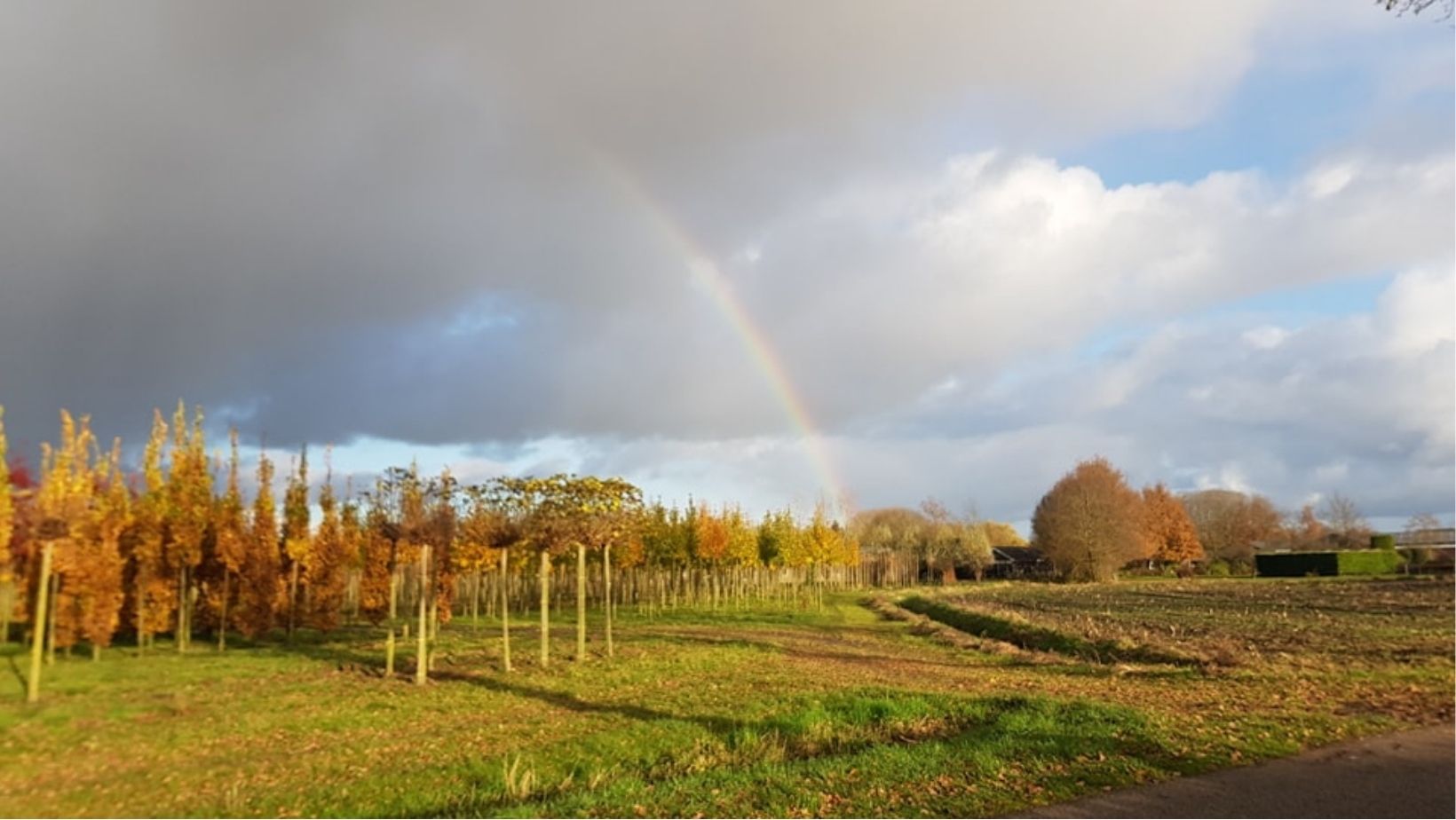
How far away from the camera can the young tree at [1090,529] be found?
7519 cm

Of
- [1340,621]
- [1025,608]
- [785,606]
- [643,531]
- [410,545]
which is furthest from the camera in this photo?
[785,606]

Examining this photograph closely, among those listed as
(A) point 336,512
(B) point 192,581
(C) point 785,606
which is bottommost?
(C) point 785,606

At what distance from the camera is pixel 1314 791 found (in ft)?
25.7

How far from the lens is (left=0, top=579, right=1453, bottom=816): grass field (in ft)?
28.7

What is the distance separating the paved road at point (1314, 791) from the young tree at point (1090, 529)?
7075cm

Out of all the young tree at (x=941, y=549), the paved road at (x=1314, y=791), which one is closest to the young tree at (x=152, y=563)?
the paved road at (x=1314, y=791)

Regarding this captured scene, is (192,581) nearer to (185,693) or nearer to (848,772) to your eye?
(185,693)

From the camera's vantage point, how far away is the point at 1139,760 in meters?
9.10

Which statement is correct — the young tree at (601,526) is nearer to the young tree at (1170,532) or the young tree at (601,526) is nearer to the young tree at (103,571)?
the young tree at (103,571)

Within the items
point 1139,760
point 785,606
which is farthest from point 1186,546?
point 1139,760

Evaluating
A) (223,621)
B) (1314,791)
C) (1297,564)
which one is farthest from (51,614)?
(1297,564)

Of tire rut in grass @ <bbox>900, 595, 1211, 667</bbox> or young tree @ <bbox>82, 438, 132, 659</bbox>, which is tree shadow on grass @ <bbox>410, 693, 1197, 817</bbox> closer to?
tire rut in grass @ <bbox>900, 595, 1211, 667</bbox>

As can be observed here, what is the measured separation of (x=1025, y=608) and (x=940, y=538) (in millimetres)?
52594

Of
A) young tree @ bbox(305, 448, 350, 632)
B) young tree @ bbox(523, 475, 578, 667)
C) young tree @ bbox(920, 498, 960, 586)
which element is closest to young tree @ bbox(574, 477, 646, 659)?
young tree @ bbox(523, 475, 578, 667)
